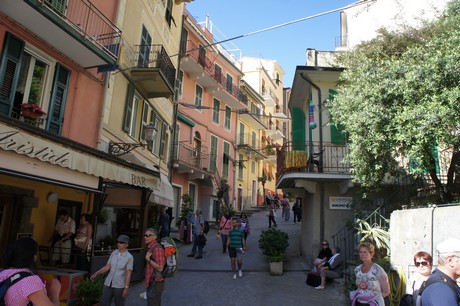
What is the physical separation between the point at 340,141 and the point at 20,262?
1126cm

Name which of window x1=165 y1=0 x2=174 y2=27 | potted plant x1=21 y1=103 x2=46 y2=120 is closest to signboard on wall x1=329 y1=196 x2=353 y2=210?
potted plant x1=21 y1=103 x2=46 y2=120

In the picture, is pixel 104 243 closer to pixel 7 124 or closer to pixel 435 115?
pixel 7 124

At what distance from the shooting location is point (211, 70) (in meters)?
27.6

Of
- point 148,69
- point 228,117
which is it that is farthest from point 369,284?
point 228,117

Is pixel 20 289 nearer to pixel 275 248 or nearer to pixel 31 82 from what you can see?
pixel 31 82

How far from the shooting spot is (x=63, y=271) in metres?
6.98

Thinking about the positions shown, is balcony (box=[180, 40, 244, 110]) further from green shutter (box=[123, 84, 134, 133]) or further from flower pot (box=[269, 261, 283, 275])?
flower pot (box=[269, 261, 283, 275])

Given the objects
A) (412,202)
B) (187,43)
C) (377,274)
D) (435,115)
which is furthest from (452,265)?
(187,43)

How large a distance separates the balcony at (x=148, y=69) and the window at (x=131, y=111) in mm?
446

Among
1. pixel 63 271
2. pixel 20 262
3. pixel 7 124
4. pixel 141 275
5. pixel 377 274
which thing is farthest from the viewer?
pixel 141 275

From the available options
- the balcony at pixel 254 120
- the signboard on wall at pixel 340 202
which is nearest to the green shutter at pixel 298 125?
the signboard on wall at pixel 340 202

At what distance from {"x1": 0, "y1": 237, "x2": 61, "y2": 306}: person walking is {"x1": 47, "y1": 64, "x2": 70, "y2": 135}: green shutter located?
21.2ft

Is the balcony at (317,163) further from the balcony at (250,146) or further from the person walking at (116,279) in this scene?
the balcony at (250,146)

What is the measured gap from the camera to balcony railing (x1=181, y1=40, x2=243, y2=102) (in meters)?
24.9
